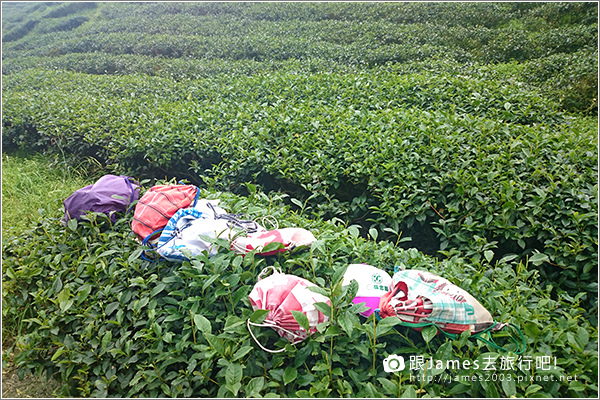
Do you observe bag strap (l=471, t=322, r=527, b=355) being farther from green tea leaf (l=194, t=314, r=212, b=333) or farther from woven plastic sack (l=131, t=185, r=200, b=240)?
woven plastic sack (l=131, t=185, r=200, b=240)

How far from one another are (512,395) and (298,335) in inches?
35.4

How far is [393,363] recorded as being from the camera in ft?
5.16

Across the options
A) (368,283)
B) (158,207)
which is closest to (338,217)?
(368,283)

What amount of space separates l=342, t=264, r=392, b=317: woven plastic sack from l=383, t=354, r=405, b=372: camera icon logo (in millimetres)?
234

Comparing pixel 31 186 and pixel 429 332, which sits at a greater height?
pixel 31 186

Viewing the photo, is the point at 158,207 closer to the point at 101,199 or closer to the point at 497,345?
the point at 101,199

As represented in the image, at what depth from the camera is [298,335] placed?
1.65m

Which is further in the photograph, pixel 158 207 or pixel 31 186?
pixel 31 186

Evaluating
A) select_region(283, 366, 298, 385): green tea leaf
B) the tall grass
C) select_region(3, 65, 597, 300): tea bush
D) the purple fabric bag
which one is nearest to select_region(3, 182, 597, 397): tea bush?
select_region(283, 366, 298, 385): green tea leaf

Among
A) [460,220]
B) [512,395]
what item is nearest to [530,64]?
[460,220]

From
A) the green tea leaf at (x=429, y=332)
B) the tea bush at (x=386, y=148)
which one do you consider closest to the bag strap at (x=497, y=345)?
the green tea leaf at (x=429, y=332)

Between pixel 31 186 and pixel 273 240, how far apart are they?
3.07 m

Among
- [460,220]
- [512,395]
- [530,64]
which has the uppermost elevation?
[530,64]

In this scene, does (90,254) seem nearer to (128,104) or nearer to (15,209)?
(15,209)
